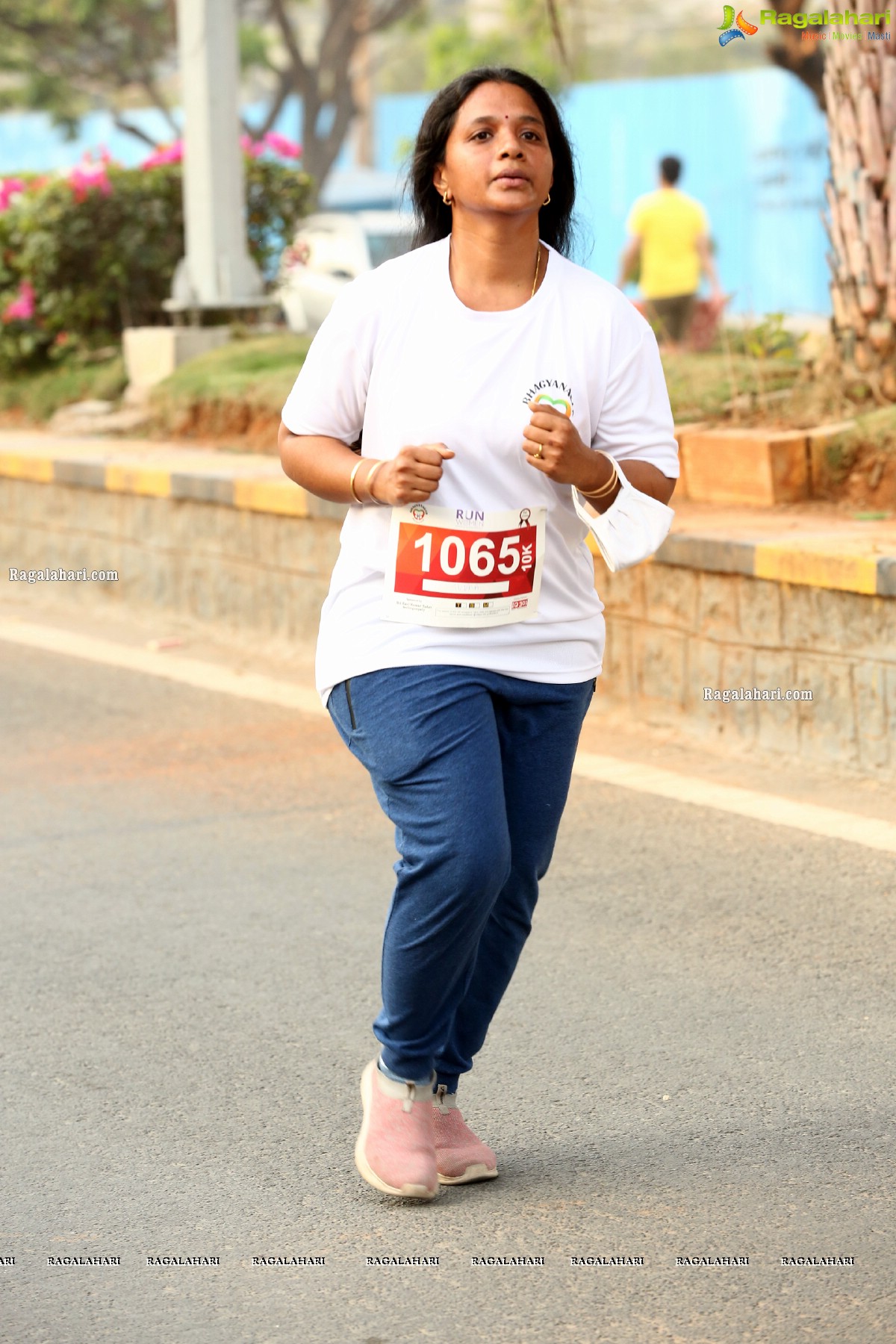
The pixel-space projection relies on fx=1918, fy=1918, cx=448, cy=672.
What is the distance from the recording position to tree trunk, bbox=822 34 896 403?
25.8ft

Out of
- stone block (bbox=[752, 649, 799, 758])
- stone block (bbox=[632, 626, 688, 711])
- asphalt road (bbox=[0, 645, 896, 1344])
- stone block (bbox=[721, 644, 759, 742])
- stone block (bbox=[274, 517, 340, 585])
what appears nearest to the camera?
asphalt road (bbox=[0, 645, 896, 1344])

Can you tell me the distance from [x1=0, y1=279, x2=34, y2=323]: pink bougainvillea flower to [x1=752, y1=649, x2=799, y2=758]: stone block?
7.53 m

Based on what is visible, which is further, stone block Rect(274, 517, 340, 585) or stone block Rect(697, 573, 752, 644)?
stone block Rect(274, 517, 340, 585)

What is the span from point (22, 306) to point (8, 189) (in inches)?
35.0

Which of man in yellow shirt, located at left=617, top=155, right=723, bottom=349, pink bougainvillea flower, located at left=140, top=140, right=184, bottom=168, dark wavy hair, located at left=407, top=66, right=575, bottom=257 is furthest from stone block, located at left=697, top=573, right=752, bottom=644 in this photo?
pink bougainvillea flower, located at left=140, top=140, right=184, bottom=168

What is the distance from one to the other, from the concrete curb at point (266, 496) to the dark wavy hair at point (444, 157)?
2751 millimetres

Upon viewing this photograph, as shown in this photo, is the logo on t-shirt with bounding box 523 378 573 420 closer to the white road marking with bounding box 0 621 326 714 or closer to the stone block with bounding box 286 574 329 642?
the white road marking with bounding box 0 621 326 714

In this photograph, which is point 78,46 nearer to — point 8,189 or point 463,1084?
point 8,189

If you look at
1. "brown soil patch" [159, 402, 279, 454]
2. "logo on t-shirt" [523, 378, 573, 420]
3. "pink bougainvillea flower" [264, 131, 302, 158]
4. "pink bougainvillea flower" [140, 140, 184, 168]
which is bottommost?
"brown soil patch" [159, 402, 279, 454]

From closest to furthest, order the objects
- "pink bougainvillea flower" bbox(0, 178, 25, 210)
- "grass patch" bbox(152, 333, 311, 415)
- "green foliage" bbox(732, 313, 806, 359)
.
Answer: "green foliage" bbox(732, 313, 806, 359) → "grass patch" bbox(152, 333, 311, 415) → "pink bougainvillea flower" bbox(0, 178, 25, 210)

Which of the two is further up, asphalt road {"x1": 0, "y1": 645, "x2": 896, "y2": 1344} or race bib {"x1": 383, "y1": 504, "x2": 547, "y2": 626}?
race bib {"x1": 383, "y1": 504, "x2": 547, "y2": 626}

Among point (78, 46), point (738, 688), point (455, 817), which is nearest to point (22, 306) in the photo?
point (738, 688)

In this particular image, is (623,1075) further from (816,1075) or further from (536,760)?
(536,760)

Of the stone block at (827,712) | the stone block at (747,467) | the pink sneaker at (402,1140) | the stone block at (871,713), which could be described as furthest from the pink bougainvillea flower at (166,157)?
the pink sneaker at (402,1140)
